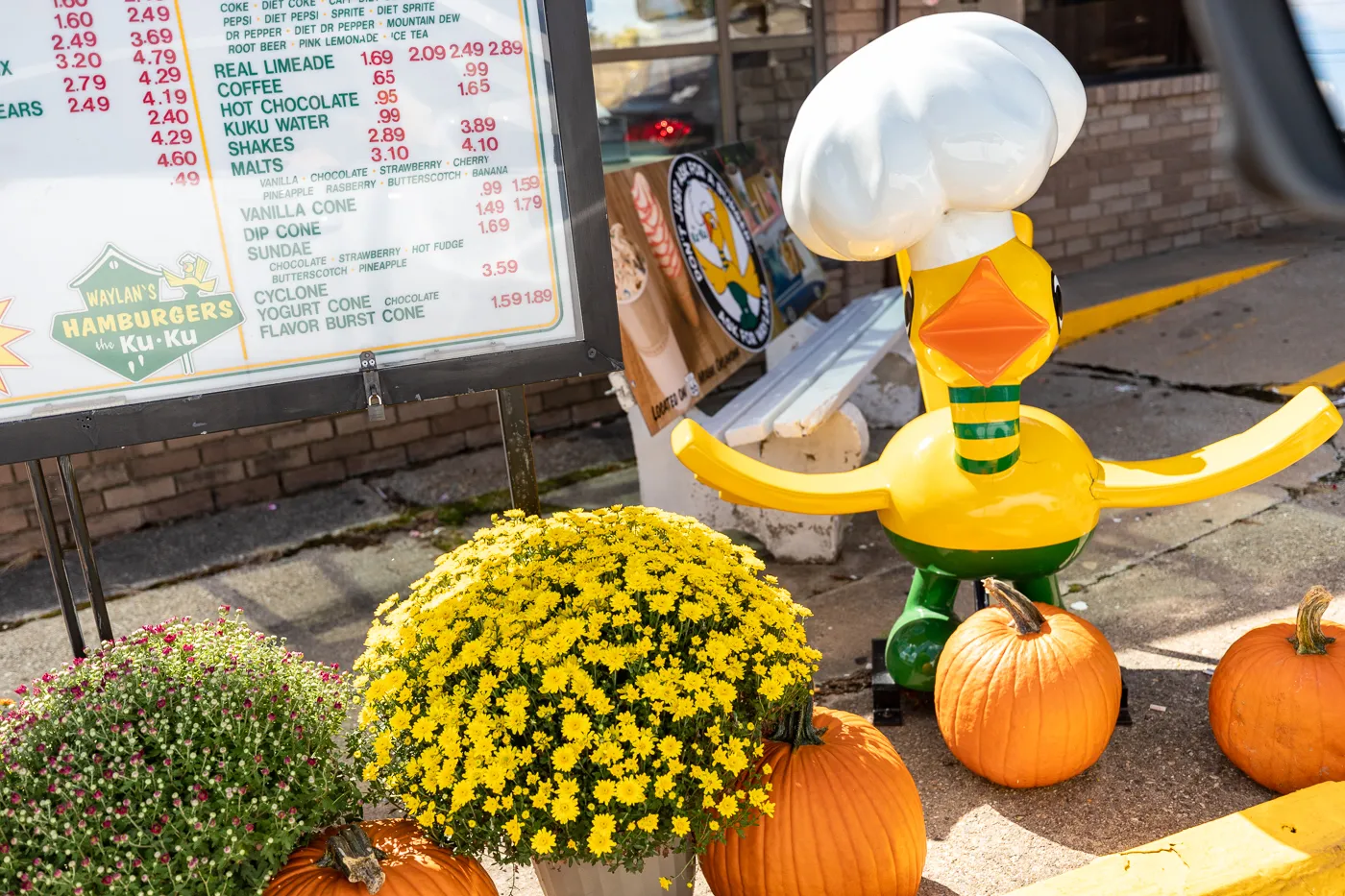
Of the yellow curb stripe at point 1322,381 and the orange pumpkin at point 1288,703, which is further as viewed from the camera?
the yellow curb stripe at point 1322,381

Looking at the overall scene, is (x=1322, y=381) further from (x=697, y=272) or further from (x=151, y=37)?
(x=151, y=37)

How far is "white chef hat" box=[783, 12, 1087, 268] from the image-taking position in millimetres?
2531

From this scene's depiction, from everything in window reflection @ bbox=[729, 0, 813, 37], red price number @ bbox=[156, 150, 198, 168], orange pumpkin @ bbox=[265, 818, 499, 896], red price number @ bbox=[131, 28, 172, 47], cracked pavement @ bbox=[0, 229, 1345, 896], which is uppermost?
window reflection @ bbox=[729, 0, 813, 37]

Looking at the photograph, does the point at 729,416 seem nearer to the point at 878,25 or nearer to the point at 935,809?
the point at 935,809

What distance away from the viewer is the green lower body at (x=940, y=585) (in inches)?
114

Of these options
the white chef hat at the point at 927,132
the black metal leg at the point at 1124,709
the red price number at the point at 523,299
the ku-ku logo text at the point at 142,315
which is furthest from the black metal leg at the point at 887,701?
the ku-ku logo text at the point at 142,315

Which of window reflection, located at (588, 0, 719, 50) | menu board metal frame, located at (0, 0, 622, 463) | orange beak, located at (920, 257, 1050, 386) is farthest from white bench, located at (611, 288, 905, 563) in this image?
window reflection, located at (588, 0, 719, 50)

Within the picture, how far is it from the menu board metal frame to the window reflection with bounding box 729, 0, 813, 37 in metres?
4.08

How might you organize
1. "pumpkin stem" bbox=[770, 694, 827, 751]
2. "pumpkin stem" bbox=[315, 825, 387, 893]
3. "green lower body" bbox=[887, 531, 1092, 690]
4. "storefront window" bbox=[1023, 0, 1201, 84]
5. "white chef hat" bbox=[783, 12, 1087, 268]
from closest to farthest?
"pumpkin stem" bbox=[315, 825, 387, 893], "pumpkin stem" bbox=[770, 694, 827, 751], "white chef hat" bbox=[783, 12, 1087, 268], "green lower body" bbox=[887, 531, 1092, 690], "storefront window" bbox=[1023, 0, 1201, 84]

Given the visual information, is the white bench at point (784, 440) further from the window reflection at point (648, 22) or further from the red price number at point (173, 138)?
the window reflection at point (648, 22)

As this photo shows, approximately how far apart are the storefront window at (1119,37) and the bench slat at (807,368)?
3.95m

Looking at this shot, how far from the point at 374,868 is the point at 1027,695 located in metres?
1.49

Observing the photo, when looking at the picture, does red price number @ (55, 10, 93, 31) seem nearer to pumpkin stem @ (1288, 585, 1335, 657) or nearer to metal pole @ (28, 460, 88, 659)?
metal pole @ (28, 460, 88, 659)

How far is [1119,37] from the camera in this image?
Answer: 8703 mm
